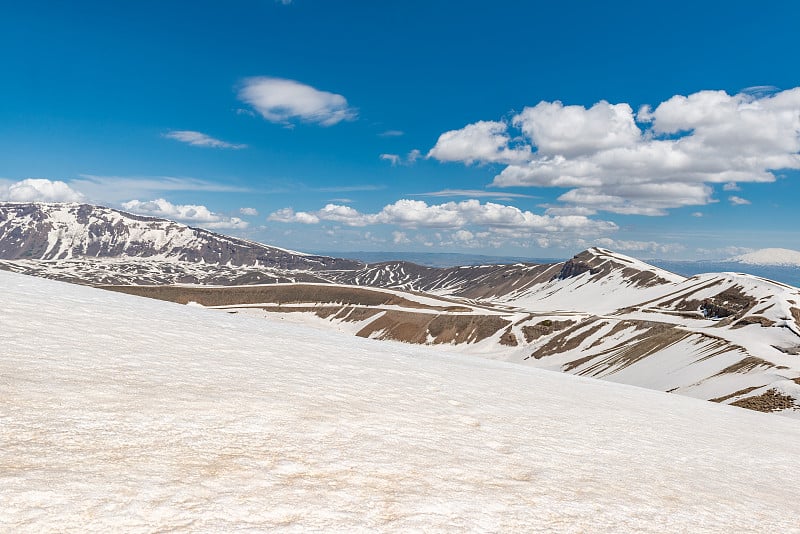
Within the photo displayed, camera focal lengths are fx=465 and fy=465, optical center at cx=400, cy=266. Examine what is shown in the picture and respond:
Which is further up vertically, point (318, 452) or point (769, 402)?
point (318, 452)

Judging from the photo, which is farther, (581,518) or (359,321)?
(359,321)

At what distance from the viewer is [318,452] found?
749 cm

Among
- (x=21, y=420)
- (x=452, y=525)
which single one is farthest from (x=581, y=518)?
(x=21, y=420)

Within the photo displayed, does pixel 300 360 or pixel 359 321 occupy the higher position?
pixel 300 360

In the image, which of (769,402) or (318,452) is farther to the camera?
(769,402)

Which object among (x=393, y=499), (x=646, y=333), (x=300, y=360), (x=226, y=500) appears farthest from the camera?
(x=646, y=333)

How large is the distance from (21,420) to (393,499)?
569 centimetres

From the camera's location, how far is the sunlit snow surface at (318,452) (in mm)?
5465

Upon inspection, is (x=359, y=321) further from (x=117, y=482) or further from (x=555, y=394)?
(x=117, y=482)

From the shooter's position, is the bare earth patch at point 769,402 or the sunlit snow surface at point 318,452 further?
the bare earth patch at point 769,402

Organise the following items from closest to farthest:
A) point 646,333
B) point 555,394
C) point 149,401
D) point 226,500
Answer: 1. point 226,500
2. point 149,401
3. point 555,394
4. point 646,333

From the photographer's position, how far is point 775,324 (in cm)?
10000

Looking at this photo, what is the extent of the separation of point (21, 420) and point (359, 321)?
6938 inches

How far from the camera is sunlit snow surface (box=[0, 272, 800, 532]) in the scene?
5.46 meters
